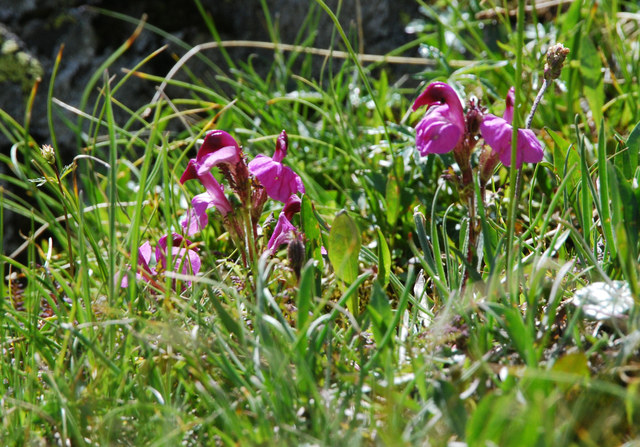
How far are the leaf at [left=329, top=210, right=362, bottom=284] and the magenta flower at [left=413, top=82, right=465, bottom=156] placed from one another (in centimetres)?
20

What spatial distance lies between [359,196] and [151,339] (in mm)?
838

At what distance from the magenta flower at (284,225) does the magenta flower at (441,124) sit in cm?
31

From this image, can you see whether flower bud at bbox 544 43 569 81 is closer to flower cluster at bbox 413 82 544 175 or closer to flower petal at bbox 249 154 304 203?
flower cluster at bbox 413 82 544 175

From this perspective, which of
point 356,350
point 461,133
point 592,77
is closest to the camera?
point 356,350

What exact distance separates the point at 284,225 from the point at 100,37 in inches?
72.5

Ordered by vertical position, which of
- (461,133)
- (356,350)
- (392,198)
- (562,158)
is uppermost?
(461,133)

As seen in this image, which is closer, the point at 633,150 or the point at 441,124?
the point at 441,124

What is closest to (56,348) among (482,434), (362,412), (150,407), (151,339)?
(151,339)

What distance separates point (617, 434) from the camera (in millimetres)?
858

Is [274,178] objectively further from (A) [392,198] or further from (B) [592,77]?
(B) [592,77]

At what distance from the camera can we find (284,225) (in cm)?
130

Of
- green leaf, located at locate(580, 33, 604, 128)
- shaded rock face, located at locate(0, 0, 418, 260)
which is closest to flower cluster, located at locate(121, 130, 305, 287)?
green leaf, located at locate(580, 33, 604, 128)

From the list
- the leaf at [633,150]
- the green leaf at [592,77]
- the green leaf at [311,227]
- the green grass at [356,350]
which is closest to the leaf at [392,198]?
the green grass at [356,350]

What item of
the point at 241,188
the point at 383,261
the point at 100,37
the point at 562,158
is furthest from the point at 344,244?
the point at 100,37
